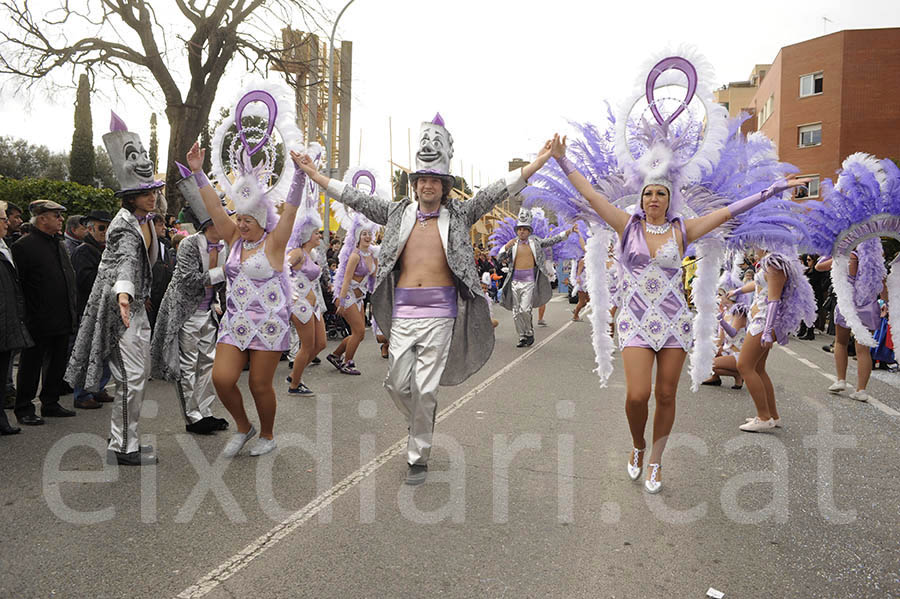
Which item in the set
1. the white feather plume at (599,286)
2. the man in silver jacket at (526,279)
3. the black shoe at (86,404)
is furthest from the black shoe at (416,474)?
the man in silver jacket at (526,279)

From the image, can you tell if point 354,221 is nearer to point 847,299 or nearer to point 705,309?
point 705,309

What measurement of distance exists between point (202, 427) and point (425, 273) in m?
2.32

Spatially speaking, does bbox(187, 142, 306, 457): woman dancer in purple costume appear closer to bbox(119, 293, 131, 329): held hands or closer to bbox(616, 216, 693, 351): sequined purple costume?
bbox(119, 293, 131, 329): held hands

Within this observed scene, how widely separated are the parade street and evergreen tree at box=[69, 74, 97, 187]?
40.4 meters

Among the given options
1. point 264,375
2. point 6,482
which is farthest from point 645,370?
point 6,482

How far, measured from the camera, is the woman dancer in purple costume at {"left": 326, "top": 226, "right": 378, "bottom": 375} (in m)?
8.37

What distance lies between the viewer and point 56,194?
20812 mm

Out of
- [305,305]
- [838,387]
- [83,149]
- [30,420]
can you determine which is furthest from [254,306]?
[83,149]

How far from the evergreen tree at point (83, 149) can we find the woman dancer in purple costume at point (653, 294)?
42.9 meters

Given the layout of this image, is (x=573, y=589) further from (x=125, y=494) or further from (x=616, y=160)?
(x=616, y=160)

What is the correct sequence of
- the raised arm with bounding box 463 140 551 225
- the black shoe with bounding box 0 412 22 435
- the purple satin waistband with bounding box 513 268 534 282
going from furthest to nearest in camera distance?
the purple satin waistband with bounding box 513 268 534 282, the black shoe with bounding box 0 412 22 435, the raised arm with bounding box 463 140 551 225

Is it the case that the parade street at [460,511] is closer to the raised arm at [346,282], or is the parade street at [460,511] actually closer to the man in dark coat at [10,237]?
the man in dark coat at [10,237]

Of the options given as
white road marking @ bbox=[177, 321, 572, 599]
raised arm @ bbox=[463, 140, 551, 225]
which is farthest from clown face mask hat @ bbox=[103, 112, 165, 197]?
white road marking @ bbox=[177, 321, 572, 599]

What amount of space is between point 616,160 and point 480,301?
1408mm
